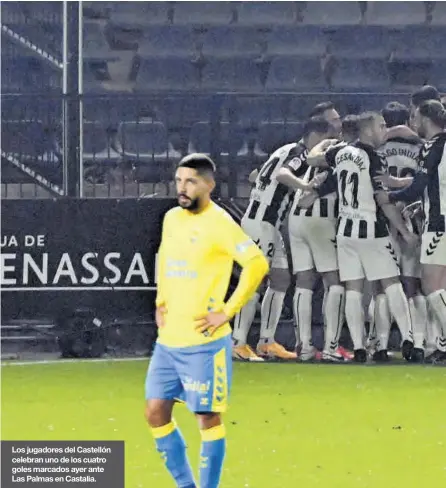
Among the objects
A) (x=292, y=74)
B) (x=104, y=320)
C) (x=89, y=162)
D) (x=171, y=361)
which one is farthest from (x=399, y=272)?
(x=171, y=361)

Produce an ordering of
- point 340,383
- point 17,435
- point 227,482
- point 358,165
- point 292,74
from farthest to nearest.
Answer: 1. point 292,74
2. point 358,165
3. point 340,383
4. point 17,435
5. point 227,482

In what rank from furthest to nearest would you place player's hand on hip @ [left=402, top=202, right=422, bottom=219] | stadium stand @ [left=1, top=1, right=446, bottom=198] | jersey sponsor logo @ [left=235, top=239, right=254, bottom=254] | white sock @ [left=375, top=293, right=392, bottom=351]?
stadium stand @ [left=1, top=1, right=446, bottom=198] → player's hand on hip @ [left=402, top=202, right=422, bottom=219] → white sock @ [left=375, top=293, right=392, bottom=351] → jersey sponsor logo @ [left=235, top=239, right=254, bottom=254]

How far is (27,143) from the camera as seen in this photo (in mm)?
14398

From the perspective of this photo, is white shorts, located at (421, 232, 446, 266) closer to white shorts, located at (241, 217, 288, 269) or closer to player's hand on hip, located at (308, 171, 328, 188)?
player's hand on hip, located at (308, 171, 328, 188)

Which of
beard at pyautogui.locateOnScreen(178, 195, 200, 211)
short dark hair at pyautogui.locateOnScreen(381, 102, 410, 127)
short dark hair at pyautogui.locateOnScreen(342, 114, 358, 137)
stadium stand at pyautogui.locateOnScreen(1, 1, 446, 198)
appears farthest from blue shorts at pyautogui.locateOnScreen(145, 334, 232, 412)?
stadium stand at pyautogui.locateOnScreen(1, 1, 446, 198)

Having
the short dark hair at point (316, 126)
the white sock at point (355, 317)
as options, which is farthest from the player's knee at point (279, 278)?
the short dark hair at point (316, 126)

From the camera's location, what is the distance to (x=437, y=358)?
1242 centimetres

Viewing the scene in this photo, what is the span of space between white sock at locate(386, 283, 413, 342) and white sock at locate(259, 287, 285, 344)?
0.87m

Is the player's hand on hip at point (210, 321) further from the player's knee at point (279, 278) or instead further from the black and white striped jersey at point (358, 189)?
the player's knee at point (279, 278)

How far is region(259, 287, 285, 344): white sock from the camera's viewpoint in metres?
12.6

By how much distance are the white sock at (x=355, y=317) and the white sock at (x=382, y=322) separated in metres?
0.17

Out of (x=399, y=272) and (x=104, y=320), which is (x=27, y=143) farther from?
(x=399, y=272)

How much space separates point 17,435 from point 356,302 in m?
3.92

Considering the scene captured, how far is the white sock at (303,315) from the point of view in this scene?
12.5 meters
